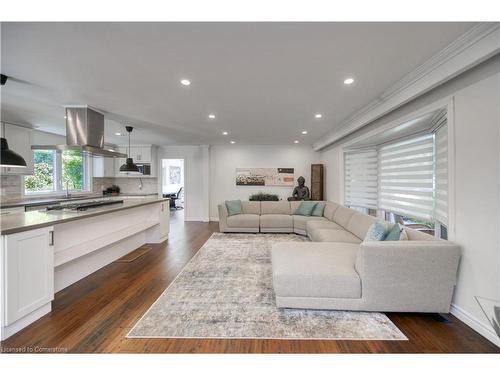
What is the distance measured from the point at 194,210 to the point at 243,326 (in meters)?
5.29

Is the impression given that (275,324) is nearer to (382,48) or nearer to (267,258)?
(267,258)

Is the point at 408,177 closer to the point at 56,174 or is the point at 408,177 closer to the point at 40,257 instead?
the point at 40,257

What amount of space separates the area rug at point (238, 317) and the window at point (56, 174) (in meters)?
3.71

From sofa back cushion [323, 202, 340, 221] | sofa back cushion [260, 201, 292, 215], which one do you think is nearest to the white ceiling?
sofa back cushion [323, 202, 340, 221]

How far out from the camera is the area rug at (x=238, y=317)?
67.5 inches

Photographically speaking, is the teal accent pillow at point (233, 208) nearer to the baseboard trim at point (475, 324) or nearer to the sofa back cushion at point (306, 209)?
the sofa back cushion at point (306, 209)

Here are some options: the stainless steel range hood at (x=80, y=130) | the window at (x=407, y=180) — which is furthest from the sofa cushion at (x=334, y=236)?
the stainless steel range hood at (x=80, y=130)

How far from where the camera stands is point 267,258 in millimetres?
3410

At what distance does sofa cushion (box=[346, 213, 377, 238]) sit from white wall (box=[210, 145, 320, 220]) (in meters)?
3.00

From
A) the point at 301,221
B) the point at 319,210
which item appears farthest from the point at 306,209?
the point at 301,221

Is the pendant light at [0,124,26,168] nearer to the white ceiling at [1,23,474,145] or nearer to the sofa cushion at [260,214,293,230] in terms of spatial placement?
the white ceiling at [1,23,474,145]

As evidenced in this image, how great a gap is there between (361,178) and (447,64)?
2758mm

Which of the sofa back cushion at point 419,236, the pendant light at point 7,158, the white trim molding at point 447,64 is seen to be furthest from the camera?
the pendant light at point 7,158

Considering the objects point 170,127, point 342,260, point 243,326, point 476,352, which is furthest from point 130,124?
point 476,352
